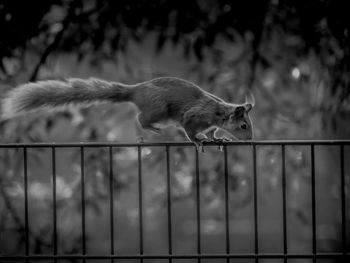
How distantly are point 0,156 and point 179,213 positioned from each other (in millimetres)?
4730

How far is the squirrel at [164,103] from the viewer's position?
8.98 ft

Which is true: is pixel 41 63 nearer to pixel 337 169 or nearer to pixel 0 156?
pixel 0 156

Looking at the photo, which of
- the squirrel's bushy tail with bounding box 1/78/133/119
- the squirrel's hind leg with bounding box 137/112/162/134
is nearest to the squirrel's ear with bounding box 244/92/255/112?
the squirrel's hind leg with bounding box 137/112/162/134

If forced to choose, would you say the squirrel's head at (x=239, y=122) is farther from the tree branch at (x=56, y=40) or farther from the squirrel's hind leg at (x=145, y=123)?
the tree branch at (x=56, y=40)

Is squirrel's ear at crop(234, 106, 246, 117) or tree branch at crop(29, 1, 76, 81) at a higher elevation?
tree branch at crop(29, 1, 76, 81)

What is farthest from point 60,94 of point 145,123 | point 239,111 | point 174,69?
point 174,69

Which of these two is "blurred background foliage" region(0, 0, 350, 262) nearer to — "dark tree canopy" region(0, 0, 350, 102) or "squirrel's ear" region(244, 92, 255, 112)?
"dark tree canopy" region(0, 0, 350, 102)

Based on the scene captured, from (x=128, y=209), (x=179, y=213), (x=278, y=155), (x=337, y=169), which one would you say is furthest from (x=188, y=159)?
(x=179, y=213)

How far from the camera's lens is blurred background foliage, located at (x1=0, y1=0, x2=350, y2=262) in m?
4.18

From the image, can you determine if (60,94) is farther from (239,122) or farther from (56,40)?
(56,40)

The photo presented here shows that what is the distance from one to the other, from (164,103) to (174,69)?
1.51 metres

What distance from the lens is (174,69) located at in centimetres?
426

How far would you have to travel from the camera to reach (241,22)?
4.22 m

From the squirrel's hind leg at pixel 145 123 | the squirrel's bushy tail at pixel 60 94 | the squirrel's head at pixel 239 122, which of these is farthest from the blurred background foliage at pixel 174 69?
the squirrel's head at pixel 239 122
